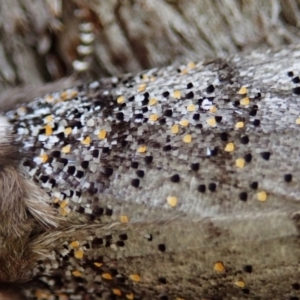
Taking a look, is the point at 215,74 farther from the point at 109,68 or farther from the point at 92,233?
the point at 92,233

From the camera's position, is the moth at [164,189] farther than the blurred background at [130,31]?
No

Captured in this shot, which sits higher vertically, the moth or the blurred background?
the blurred background

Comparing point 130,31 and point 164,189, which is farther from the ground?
point 130,31

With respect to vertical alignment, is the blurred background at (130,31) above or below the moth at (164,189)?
above

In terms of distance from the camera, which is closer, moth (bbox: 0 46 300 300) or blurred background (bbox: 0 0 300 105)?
moth (bbox: 0 46 300 300)
